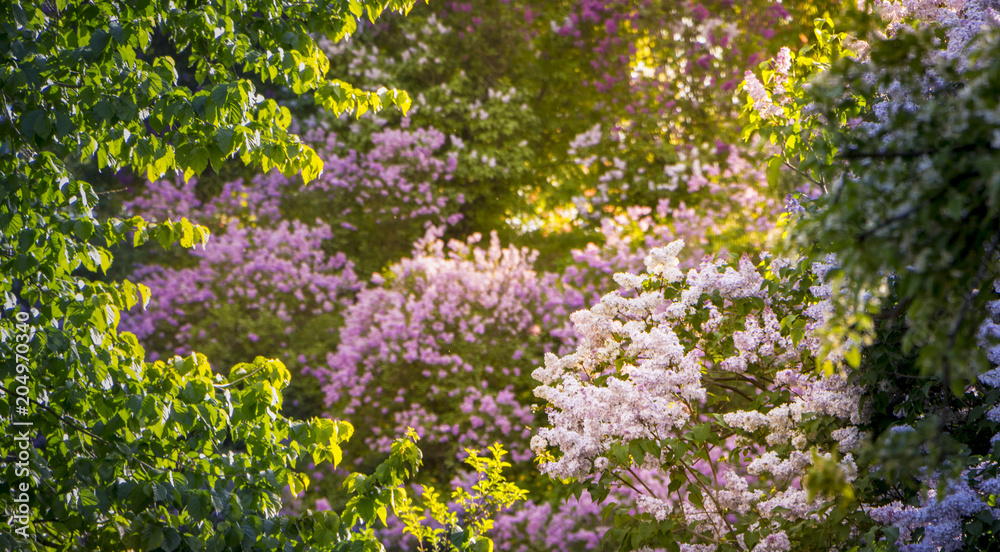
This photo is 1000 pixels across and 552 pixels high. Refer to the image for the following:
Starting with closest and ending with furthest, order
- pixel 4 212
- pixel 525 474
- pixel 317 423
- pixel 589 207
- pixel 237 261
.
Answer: pixel 4 212 → pixel 317 423 → pixel 525 474 → pixel 237 261 → pixel 589 207

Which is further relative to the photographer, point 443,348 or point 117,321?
point 443,348

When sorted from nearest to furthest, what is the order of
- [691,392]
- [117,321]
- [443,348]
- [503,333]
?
[117,321] < [691,392] < [443,348] < [503,333]

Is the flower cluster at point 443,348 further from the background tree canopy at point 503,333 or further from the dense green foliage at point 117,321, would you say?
the dense green foliage at point 117,321

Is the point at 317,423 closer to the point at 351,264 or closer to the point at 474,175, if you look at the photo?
the point at 351,264

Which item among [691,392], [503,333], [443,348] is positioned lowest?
[691,392]

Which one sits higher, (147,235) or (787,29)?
(787,29)

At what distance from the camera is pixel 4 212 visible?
324 cm

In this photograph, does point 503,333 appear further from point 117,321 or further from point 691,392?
point 117,321

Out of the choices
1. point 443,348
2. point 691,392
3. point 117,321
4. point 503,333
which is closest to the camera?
point 117,321

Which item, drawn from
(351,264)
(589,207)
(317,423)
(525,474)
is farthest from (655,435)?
(589,207)

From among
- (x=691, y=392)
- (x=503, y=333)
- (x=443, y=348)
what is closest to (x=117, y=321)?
(x=691, y=392)

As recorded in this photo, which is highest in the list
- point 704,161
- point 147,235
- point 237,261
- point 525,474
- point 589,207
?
point 704,161

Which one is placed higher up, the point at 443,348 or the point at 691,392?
the point at 443,348

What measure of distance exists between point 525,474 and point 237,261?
448 centimetres
